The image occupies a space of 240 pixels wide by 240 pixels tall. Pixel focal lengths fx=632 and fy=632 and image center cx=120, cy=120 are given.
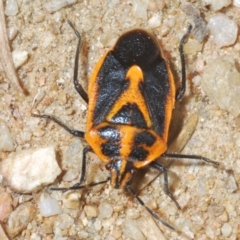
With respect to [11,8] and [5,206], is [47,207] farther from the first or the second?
[11,8]

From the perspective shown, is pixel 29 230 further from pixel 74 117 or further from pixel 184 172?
pixel 184 172

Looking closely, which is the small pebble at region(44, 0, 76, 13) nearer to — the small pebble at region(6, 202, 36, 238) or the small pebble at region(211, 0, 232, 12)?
the small pebble at region(211, 0, 232, 12)

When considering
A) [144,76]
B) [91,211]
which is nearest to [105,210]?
[91,211]

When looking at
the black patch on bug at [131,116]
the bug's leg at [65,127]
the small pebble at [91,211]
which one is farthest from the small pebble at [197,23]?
the small pebble at [91,211]

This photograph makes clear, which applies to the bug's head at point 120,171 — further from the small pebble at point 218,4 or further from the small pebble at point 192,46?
the small pebble at point 218,4

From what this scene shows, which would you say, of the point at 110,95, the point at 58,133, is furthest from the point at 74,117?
the point at 110,95

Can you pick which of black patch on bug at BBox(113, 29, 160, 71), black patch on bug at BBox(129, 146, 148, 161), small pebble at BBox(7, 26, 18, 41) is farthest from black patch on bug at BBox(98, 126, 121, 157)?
small pebble at BBox(7, 26, 18, 41)

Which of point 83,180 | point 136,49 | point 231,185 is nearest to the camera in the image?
point 136,49
